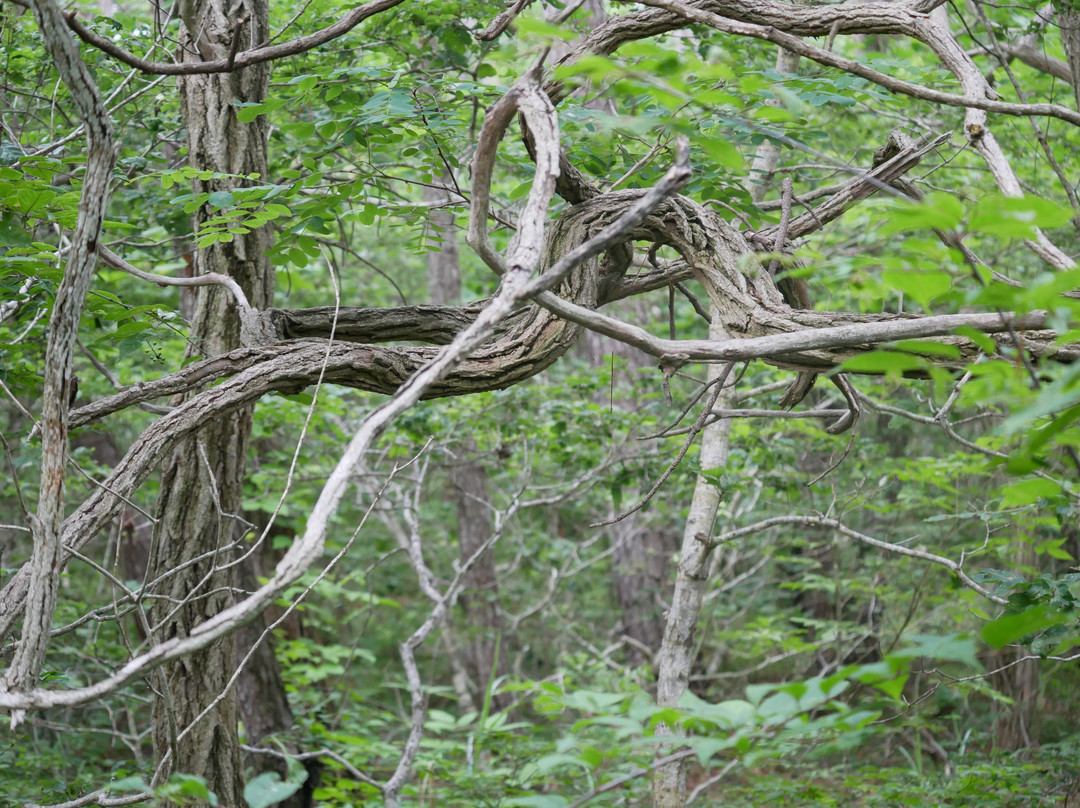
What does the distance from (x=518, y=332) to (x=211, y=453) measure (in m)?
1.48

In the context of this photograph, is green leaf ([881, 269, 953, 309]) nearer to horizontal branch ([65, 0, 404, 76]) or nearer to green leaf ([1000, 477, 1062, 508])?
green leaf ([1000, 477, 1062, 508])

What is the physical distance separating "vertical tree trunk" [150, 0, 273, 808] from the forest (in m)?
0.01

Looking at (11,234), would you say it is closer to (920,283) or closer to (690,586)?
(920,283)

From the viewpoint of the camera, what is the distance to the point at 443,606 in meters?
4.84

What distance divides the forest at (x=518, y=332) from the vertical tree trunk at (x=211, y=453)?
1cm

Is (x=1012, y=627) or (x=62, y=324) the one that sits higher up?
(x=62, y=324)

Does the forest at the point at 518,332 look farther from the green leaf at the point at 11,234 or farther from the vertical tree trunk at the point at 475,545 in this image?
the vertical tree trunk at the point at 475,545

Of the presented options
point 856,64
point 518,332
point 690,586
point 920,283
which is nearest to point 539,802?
point 920,283

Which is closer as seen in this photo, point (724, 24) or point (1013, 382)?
point (1013, 382)

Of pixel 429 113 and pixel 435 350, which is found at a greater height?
pixel 429 113

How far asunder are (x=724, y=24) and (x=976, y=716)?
805 cm

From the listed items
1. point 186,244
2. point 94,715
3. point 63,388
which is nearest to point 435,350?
point 63,388

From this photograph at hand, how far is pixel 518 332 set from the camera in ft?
7.51

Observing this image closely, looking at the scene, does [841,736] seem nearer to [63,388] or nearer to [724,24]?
A: [63,388]
